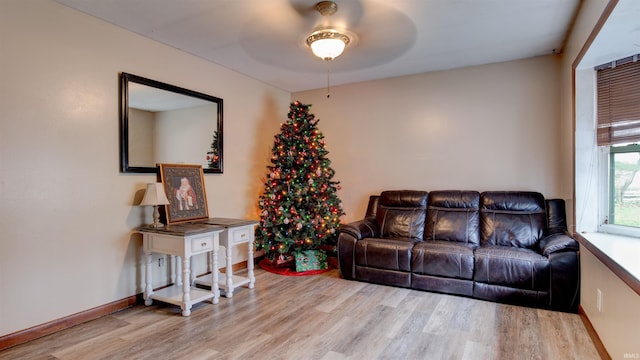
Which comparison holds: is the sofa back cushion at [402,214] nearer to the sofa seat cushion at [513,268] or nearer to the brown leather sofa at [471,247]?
the brown leather sofa at [471,247]

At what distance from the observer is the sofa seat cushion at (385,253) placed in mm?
3600

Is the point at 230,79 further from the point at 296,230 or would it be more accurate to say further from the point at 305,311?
the point at 305,311

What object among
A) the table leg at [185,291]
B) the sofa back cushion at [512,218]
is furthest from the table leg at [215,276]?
the sofa back cushion at [512,218]

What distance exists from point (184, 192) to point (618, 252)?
3.58 m

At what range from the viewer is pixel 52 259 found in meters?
2.59

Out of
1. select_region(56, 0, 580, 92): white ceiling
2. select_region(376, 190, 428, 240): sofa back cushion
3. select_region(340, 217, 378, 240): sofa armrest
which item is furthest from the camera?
select_region(376, 190, 428, 240): sofa back cushion

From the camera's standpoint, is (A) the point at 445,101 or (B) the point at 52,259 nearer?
(B) the point at 52,259

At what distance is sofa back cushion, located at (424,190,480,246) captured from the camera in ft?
12.6

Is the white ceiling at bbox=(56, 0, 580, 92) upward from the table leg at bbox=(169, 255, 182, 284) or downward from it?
upward

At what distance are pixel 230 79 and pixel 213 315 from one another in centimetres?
280

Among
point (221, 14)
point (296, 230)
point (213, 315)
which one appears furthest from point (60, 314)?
point (221, 14)

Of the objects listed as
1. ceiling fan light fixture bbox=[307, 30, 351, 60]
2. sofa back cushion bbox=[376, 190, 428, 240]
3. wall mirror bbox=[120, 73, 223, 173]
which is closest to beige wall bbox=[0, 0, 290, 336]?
wall mirror bbox=[120, 73, 223, 173]

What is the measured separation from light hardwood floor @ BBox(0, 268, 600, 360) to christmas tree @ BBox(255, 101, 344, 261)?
37.2 inches

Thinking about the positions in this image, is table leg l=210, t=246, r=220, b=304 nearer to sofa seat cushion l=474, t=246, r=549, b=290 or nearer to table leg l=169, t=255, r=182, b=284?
table leg l=169, t=255, r=182, b=284
